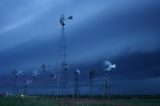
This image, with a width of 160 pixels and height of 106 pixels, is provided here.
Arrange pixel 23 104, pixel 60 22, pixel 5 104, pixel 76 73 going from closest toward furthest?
1. pixel 5 104
2. pixel 23 104
3. pixel 60 22
4. pixel 76 73

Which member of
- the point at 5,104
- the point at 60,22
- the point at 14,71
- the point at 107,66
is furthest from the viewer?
the point at 14,71

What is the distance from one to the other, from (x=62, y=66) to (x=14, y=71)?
2002 inches

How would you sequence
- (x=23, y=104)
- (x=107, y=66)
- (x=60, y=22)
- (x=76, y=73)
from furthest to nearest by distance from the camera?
(x=76, y=73)
(x=107, y=66)
(x=60, y=22)
(x=23, y=104)

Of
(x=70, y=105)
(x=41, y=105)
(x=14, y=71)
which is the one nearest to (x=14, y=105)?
(x=41, y=105)

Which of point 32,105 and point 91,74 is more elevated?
point 91,74

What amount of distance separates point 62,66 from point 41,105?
689 inches

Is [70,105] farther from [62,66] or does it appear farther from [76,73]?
[76,73]

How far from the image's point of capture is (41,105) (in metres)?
64.2

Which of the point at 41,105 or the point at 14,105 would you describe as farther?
the point at 41,105

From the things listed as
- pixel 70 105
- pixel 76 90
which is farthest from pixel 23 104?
pixel 76 90

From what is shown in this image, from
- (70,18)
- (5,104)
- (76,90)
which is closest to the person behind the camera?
(5,104)

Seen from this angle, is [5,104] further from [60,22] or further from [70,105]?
[60,22]

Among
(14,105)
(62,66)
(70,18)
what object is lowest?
(14,105)

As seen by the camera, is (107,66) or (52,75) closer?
(107,66)
